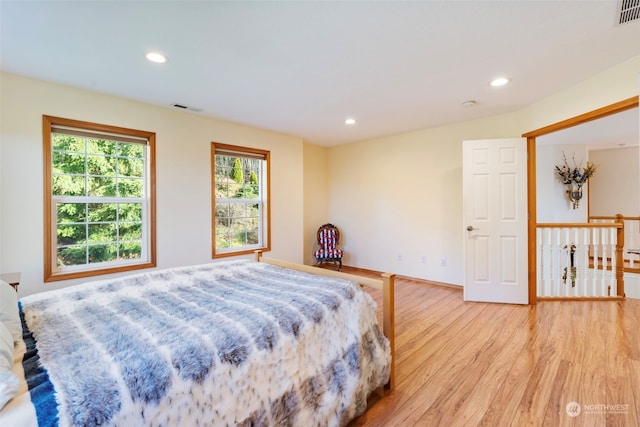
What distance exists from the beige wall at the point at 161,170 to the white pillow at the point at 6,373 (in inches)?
77.9

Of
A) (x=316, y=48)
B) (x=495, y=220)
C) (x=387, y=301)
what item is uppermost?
(x=316, y=48)

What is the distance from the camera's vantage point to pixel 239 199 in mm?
4004

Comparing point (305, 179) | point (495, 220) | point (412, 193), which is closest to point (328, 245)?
point (305, 179)

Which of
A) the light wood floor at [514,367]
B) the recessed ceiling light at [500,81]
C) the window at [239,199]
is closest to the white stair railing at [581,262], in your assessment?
the light wood floor at [514,367]

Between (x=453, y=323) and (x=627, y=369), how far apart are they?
1.19 meters

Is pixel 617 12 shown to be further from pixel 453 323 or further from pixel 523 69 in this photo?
pixel 453 323

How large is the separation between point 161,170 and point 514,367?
3822mm

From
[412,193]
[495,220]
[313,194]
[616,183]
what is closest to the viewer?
[495,220]

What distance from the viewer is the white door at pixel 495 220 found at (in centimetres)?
330

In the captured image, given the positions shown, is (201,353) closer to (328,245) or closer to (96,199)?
(96,199)

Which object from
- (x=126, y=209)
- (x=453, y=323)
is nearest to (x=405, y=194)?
(x=453, y=323)

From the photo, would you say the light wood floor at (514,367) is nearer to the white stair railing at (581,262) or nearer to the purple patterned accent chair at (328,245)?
the white stair railing at (581,262)

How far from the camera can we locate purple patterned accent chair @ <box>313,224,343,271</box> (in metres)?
4.77

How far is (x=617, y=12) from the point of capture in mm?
1675
